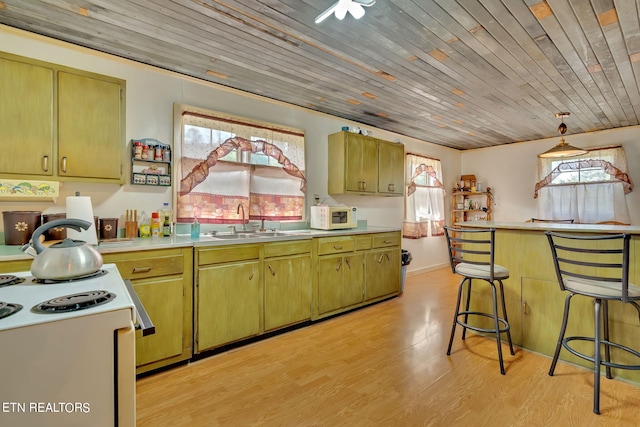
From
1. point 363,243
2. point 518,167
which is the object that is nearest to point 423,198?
point 518,167

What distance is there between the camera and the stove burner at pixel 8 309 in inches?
35.7

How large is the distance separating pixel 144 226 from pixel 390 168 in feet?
10.7

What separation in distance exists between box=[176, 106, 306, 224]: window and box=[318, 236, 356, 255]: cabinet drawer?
632 millimetres

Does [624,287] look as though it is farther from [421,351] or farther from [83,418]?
[83,418]

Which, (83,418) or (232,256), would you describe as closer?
(83,418)

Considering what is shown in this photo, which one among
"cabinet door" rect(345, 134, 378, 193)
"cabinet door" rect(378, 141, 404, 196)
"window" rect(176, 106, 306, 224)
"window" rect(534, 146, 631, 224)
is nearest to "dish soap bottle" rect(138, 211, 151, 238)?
"window" rect(176, 106, 306, 224)

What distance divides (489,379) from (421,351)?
0.54 m

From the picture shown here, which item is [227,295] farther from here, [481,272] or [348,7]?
[348,7]

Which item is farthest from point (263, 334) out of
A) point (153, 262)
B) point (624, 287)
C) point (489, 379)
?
point (624, 287)

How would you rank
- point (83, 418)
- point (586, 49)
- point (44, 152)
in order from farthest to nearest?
point (586, 49), point (44, 152), point (83, 418)

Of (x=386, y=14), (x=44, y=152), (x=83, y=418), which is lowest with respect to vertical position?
(x=83, y=418)

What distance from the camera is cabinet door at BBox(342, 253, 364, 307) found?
3443 millimetres

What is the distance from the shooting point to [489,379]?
215 cm

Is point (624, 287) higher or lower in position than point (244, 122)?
lower
